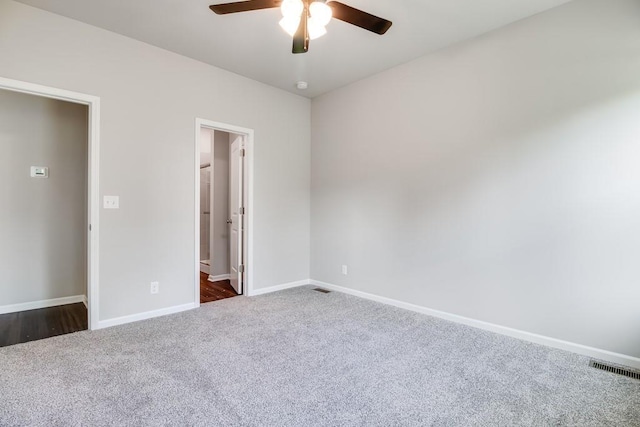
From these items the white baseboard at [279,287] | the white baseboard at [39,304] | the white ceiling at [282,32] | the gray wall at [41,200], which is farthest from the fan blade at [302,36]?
the white baseboard at [39,304]

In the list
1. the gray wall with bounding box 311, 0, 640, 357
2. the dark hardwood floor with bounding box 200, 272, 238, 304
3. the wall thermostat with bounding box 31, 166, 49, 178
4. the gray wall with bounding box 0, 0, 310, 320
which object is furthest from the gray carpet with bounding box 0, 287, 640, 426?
the wall thermostat with bounding box 31, 166, 49, 178

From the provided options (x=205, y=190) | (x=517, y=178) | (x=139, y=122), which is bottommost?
(x=517, y=178)

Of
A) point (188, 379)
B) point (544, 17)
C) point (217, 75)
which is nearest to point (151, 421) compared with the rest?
point (188, 379)

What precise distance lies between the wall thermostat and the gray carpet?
202 centimetres

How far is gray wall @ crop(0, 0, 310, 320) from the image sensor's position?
8.64 feet

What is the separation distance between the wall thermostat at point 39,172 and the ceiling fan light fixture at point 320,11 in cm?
365

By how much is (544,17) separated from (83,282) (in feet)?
18.4

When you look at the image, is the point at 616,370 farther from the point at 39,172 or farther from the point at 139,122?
the point at 39,172

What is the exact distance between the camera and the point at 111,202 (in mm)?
2945

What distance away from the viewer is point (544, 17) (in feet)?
8.45

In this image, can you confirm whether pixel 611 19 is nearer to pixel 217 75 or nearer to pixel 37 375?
pixel 217 75

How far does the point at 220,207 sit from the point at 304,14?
361 centimetres

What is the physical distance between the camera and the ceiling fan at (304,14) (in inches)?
73.2

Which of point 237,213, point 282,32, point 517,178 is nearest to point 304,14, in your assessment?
point 282,32
